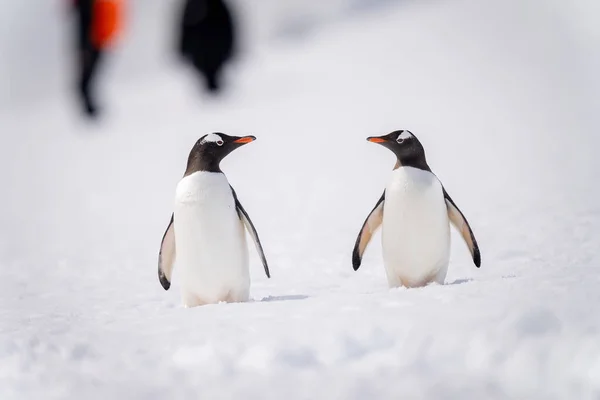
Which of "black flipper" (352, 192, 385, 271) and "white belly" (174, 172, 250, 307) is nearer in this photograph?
"white belly" (174, 172, 250, 307)

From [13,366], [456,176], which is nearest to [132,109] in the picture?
[456,176]

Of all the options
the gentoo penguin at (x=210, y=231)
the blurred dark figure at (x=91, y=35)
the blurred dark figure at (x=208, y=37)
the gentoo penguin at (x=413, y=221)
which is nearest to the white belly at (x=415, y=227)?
the gentoo penguin at (x=413, y=221)

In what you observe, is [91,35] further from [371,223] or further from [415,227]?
[415,227]

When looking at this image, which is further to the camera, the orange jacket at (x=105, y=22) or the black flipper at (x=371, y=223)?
the orange jacket at (x=105, y=22)

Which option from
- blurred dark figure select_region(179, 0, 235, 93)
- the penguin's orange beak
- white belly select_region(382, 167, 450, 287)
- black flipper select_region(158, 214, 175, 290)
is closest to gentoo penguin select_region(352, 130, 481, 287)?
white belly select_region(382, 167, 450, 287)

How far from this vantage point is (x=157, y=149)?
465 cm

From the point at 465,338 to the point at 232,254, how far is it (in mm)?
559

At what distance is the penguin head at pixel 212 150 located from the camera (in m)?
1.70

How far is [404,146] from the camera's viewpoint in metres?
1.74

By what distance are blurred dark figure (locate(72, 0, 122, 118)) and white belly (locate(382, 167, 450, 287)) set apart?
3.71m

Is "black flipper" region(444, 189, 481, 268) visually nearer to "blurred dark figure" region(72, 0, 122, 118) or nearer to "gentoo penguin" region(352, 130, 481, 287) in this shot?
"gentoo penguin" region(352, 130, 481, 287)

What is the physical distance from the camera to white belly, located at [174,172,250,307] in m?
1.70

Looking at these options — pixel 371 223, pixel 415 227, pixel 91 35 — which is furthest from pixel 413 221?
pixel 91 35

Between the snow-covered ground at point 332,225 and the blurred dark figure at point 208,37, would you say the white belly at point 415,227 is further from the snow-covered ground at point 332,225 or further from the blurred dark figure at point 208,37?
the blurred dark figure at point 208,37
